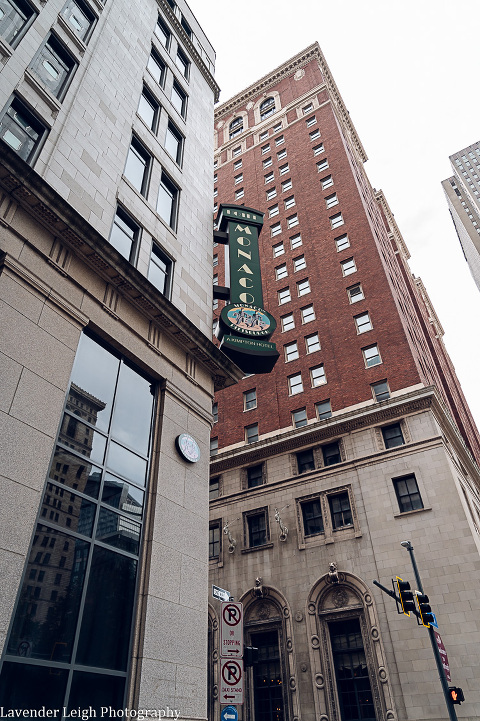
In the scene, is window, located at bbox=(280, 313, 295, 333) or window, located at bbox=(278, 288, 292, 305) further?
window, located at bbox=(278, 288, 292, 305)

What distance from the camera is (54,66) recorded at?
15.5 metres

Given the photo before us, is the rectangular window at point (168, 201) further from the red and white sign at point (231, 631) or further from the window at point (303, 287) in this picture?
the window at point (303, 287)

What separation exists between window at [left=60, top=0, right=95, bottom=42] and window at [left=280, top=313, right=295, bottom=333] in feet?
84.4

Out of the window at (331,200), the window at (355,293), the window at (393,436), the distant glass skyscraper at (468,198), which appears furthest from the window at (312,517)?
the distant glass skyscraper at (468,198)

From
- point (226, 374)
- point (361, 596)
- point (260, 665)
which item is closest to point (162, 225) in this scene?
point (226, 374)

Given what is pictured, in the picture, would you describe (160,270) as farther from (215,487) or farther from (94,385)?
(215,487)

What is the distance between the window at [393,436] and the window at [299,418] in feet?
19.9

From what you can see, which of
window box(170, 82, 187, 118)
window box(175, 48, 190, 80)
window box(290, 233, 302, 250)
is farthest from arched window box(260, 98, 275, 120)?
window box(170, 82, 187, 118)

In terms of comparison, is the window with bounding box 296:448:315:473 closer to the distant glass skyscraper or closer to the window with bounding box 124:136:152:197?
the window with bounding box 124:136:152:197

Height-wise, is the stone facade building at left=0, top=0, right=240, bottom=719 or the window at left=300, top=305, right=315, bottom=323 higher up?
the window at left=300, top=305, right=315, bottom=323

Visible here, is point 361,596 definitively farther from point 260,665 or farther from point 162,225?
point 162,225

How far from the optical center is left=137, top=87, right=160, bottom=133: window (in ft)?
63.0

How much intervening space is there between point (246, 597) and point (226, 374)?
1881cm

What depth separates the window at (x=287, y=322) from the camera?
40.1m
